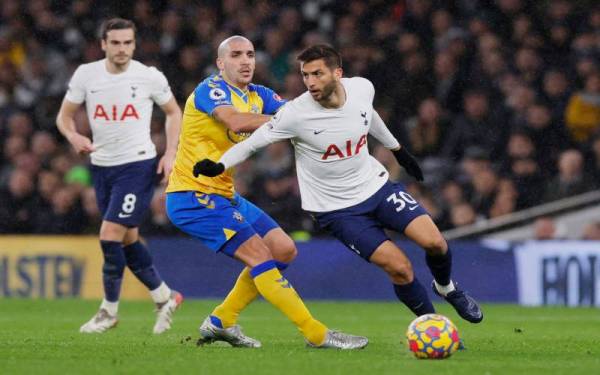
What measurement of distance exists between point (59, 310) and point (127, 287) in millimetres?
2293

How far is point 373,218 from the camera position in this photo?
8523mm

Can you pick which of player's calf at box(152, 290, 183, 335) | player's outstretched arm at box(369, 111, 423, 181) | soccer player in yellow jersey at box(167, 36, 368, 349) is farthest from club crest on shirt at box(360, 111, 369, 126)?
player's calf at box(152, 290, 183, 335)

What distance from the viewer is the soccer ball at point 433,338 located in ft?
24.9

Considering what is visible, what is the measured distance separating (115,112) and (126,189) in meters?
0.62

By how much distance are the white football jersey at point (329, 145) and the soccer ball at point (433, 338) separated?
1.16 m

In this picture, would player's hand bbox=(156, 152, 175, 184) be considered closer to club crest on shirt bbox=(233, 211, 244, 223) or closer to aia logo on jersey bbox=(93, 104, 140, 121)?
aia logo on jersey bbox=(93, 104, 140, 121)

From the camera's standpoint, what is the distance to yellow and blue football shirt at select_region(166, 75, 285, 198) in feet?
28.2

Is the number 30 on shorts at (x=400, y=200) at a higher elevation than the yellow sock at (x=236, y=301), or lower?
higher

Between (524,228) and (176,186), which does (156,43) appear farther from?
(176,186)

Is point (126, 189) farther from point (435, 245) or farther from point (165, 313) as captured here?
point (435, 245)

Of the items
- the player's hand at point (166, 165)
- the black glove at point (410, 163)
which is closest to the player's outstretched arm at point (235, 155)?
the black glove at point (410, 163)

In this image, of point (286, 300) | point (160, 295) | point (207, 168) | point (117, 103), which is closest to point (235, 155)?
point (207, 168)

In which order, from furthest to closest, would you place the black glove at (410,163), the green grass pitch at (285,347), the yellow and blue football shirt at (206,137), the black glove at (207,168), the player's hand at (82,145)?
the player's hand at (82,145) < the black glove at (410,163) < the yellow and blue football shirt at (206,137) < the black glove at (207,168) < the green grass pitch at (285,347)

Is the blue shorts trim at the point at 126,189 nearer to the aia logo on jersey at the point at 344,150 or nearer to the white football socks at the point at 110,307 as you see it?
the white football socks at the point at 110,307
